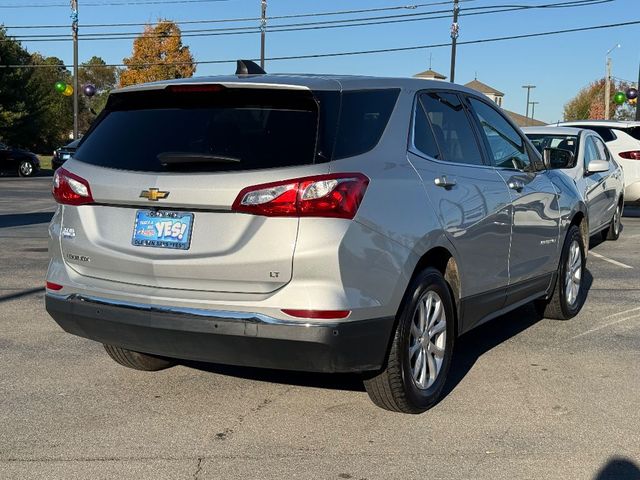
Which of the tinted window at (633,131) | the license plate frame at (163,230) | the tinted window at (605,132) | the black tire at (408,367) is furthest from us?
the tinted window at (633,131)

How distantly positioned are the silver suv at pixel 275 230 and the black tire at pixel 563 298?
6.46 feet

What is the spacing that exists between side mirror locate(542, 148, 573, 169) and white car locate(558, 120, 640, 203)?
7531 mm

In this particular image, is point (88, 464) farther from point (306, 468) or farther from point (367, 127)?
point (367, 127)

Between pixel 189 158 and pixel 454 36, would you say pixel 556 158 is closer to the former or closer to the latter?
pixel 189 158

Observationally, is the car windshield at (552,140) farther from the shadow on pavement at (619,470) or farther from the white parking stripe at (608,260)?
the shadow on pavement at (619,470)

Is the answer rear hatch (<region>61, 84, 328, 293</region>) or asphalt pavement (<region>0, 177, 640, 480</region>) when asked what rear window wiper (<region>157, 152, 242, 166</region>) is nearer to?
rear hatch (<region>61, 84, 328, 293</region>)

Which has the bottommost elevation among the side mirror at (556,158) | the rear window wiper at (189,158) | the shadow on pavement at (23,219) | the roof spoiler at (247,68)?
the shadow on pavement at (23,219)

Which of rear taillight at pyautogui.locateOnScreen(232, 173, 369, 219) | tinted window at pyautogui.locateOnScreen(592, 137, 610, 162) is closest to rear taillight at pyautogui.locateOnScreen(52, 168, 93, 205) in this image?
rear taillight at pyautogui.locateOnScreen(232, 173, 369, 219)

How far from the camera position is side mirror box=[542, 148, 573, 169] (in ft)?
20.0

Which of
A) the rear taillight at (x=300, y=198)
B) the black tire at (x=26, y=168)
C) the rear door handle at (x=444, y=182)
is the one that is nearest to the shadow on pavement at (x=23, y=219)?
the rear door handle at (x=444, y=182)

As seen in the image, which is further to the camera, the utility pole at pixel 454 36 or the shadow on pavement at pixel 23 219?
the utility pole at pixel 454 36

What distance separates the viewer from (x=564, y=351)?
569cm

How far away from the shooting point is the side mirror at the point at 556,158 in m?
6.09

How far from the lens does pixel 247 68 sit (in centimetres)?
461
